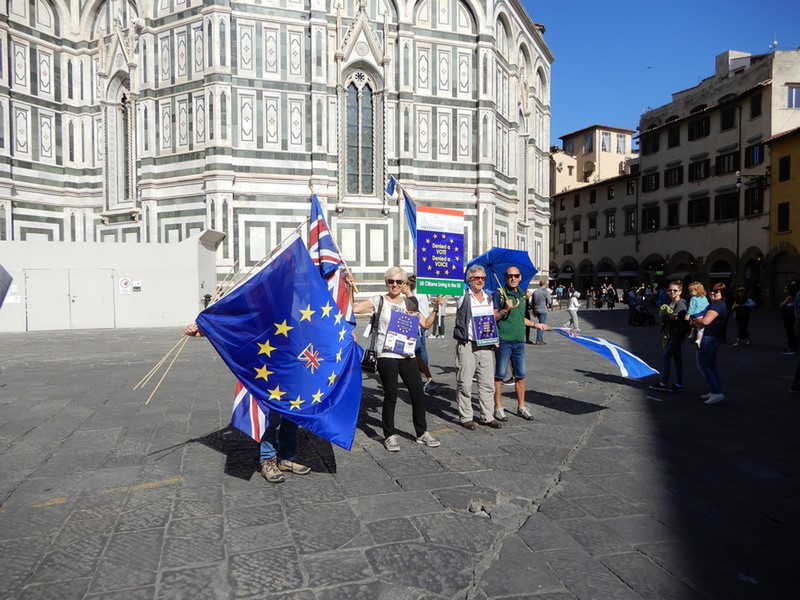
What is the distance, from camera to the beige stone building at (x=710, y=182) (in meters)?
32.6

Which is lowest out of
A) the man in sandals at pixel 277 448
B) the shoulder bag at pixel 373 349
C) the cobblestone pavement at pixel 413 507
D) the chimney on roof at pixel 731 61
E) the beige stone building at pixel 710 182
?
the cobblestone pavement at pixel 413 507

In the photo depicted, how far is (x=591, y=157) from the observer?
54.2 meters

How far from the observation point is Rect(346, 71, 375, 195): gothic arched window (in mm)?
24531

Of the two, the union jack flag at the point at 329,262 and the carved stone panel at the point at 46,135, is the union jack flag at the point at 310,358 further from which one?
the carved stone panel at the point at 46,135

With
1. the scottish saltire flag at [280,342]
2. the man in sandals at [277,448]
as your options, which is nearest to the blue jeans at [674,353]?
Result: the scottish saltire flag at [280,342]

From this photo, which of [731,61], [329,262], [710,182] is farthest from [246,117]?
[731,61]

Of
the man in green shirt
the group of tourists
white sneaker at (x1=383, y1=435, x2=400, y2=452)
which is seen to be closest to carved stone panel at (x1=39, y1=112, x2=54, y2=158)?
the group of tourists

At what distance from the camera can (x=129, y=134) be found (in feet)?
84.5

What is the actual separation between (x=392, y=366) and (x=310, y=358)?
112cm

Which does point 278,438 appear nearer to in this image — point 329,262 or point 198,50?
point 329,262

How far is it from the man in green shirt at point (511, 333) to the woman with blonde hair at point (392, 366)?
1317 millimetres

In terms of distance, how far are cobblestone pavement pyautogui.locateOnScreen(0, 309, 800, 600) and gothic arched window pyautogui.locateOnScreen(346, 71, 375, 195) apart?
60.5 feet

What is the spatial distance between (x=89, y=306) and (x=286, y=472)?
1658 cm

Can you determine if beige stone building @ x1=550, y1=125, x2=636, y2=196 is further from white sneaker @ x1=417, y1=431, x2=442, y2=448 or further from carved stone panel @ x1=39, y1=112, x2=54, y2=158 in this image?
white sneaker @ x1=417, y1=431, x2=442, y2=448
